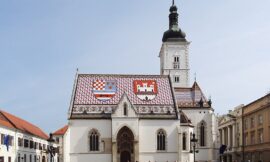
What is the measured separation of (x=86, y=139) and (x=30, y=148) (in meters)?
13.9

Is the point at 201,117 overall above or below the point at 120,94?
below

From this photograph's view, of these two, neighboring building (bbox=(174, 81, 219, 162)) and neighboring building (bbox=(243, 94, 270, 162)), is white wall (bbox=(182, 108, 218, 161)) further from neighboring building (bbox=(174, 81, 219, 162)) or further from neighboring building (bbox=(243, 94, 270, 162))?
neighboring building (bbox=(243, 94, 270, 162))

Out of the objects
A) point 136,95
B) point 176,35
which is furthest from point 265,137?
point 176,35

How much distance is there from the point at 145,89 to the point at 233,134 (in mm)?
22530

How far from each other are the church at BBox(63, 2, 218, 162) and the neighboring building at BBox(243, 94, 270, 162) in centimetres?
556

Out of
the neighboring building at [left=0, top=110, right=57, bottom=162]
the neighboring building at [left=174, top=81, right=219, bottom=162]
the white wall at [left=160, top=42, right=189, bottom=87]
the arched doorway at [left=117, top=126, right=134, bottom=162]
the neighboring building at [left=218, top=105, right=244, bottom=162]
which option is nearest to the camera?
the neighboring building at [left=0, top=110, right=57, bottom=162]

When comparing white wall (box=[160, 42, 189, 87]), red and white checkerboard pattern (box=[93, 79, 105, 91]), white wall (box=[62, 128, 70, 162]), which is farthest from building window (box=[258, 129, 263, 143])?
white wall (box=[62, 128, 70, 162])

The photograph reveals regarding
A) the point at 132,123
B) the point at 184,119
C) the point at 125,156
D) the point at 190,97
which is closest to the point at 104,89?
the point at 132,123

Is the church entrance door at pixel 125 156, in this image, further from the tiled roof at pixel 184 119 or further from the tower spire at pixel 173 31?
the tower spire at pixel 173 31

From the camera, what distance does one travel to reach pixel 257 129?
6862cm

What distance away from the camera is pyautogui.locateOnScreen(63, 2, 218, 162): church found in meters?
67.9

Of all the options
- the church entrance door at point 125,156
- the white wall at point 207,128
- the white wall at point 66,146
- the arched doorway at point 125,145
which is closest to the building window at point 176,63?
the white wall at point 207,128

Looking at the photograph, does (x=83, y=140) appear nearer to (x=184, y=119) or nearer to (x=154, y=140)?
(x=154, y=140)

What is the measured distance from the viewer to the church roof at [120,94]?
69.8 m
